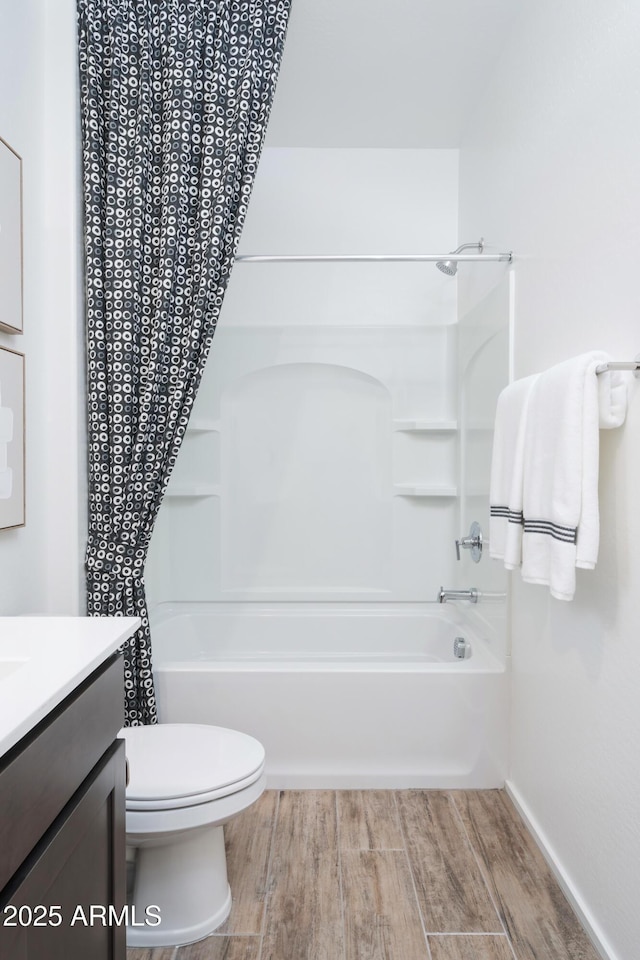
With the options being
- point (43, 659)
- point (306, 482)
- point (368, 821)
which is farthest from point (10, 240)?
point (368, 821)

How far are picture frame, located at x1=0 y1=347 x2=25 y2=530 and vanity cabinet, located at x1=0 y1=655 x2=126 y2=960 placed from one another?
661mm

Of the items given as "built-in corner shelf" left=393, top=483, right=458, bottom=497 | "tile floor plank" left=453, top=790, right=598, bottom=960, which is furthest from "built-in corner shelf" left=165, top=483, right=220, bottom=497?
"tile floor plank" left=453, top=790, right=598, bottom=960

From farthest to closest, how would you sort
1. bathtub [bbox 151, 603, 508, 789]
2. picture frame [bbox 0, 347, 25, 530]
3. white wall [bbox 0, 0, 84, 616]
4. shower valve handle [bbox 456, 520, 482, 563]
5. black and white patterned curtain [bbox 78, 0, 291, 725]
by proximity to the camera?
shower valve handle [bbox 456, 520, 482, 563] < bathtub [bbox 151, 603, 508, 789] < black and white patterned curtain [bbox 78, 0, 291, 725] < white wall [bbox 0, 0, 84, 616] < picture frame [bbox 0, 347, 25, 530]

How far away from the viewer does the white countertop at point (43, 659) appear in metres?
0.84

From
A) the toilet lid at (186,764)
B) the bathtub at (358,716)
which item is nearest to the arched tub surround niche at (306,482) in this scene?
the bathtub at (358,716)

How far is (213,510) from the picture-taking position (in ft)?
10.9

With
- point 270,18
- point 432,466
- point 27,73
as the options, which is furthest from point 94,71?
point 432,466

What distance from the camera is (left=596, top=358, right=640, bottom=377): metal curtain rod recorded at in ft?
4.65

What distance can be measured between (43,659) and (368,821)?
148cm

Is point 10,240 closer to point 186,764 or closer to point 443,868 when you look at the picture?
point 186,764

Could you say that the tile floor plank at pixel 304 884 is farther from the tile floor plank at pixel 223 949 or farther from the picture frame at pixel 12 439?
the picture frame at pixel 12 439

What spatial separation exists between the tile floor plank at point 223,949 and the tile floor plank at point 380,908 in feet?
0.74

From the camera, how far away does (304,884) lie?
1.82m

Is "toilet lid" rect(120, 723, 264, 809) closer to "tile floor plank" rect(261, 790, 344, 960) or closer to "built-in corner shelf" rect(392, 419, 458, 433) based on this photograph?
"tile floor plank" rect(261, 790, 344, 960)
